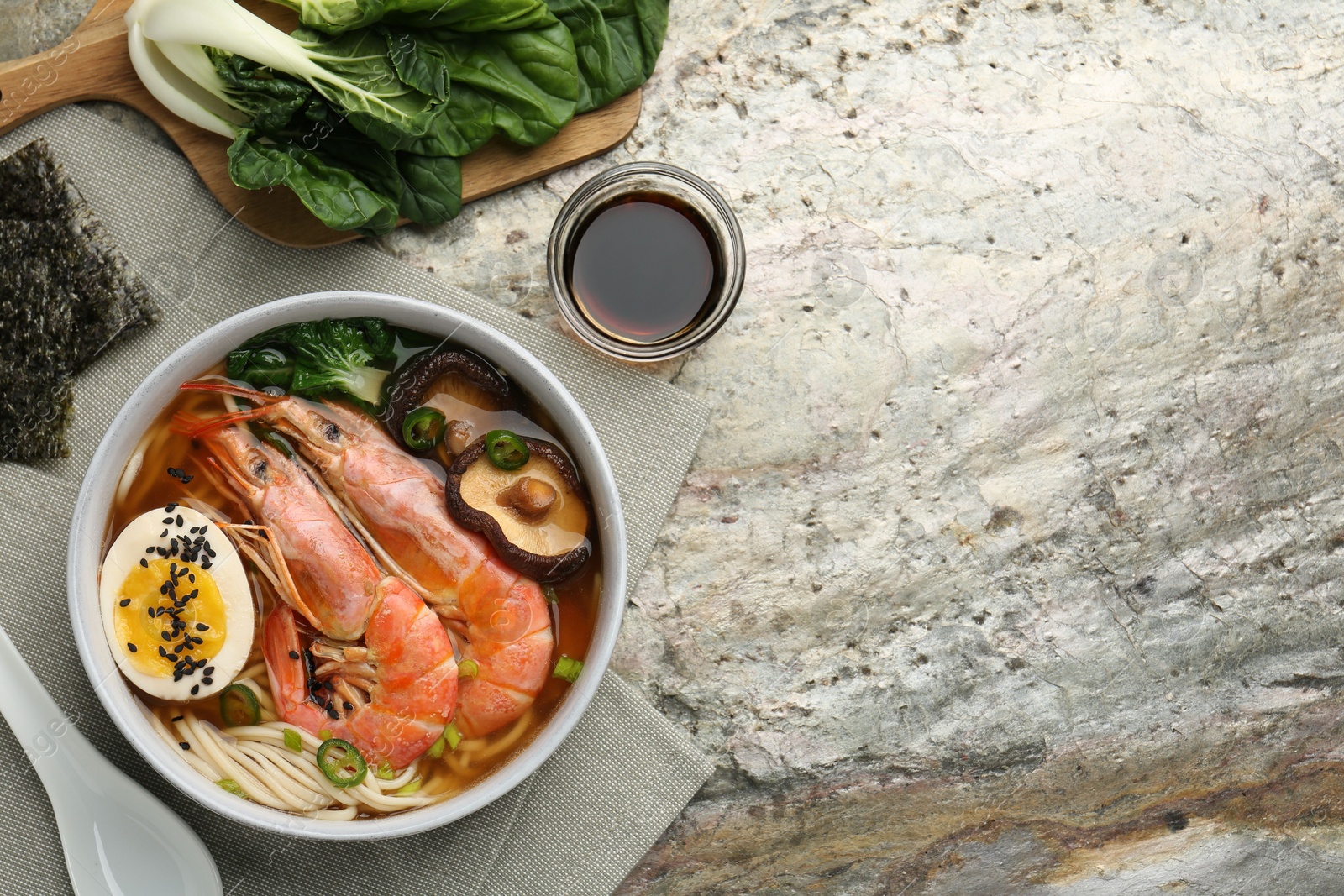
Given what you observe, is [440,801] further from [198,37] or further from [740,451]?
[198,37]

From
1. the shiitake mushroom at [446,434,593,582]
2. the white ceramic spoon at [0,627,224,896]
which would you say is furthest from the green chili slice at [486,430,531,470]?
the white ceramic spoon at [0,627,224,896]

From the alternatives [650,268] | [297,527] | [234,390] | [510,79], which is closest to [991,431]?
[650,268]

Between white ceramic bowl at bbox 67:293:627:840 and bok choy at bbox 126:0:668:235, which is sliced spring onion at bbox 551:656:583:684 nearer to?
white ceramic bowl at bbox 67:293:627:840

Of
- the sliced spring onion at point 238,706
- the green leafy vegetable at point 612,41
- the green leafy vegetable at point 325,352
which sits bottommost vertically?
the sliced spring onion at point 238,706

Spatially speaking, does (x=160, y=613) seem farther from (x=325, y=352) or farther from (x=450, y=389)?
(x=450, y=389)

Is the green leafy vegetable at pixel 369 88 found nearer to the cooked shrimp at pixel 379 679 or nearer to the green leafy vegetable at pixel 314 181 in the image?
the green leafy vegetable at pixel 314 181

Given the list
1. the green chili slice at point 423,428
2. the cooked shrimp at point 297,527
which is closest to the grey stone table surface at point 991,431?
the green chili slice at point 423,428
